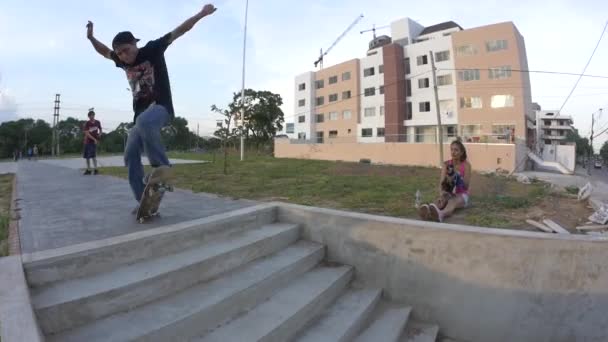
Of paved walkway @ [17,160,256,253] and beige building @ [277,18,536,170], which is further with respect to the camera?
beige building @ [277,18,536,170]

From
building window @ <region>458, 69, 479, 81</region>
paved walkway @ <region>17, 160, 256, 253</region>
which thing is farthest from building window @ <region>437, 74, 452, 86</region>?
paved walkway @ <region>17, 160, 256, 253</region>

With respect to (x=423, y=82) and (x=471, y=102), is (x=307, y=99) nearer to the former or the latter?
(x=423, y=82)

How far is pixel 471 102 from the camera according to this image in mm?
30328

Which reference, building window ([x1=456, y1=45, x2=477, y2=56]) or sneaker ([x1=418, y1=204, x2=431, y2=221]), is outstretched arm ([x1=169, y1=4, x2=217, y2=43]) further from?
building window ([x1=456, y1=45, x2=477, y2=56])

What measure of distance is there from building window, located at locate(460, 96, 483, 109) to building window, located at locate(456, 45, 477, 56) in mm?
4030

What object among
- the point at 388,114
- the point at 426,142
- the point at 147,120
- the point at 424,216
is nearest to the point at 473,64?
the point at 388,114

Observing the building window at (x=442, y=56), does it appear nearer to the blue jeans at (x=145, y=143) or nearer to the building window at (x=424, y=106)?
the building window at (x=424, y=106)

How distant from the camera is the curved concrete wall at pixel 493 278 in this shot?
243 cm

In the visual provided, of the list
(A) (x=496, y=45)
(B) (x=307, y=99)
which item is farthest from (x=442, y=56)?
(B) (x=307, y=99)

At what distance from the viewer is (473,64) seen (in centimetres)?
2997

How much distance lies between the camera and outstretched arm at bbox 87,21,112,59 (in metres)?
2.95

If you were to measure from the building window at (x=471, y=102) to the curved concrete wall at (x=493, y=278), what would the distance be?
31.4m

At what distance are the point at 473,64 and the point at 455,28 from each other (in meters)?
10.3

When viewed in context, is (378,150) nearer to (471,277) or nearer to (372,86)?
(372,86)
